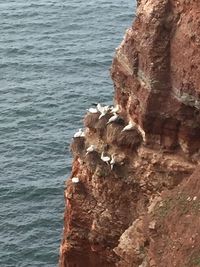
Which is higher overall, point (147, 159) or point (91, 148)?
point (147, 159)

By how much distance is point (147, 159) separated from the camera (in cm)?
2980

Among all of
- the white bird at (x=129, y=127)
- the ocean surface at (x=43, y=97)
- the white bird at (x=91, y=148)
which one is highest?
the white bird at (x=129, y=127)

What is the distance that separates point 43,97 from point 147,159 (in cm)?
4094

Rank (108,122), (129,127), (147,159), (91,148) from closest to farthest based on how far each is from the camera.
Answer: (147,159)
(129,127)
(108,122)
(91,148)

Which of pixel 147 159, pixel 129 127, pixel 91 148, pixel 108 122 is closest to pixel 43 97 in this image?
pixel 91 148

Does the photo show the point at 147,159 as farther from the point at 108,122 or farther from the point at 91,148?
the point at 91,148

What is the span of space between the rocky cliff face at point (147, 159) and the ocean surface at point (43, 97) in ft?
59.7

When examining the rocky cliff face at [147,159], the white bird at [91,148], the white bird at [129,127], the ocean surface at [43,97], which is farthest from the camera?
the ocean surface at [43,97]

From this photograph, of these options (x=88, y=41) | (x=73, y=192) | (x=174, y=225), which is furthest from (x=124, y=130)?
(x=88, y=41)

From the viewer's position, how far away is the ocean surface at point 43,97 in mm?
52938

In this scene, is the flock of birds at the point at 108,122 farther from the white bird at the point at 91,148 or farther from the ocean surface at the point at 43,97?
the ocean surface at the point at 43,97

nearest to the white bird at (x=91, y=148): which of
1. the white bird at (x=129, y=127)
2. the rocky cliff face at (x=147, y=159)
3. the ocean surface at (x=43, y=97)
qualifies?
the rocky cliff face at (x=147, y=159)

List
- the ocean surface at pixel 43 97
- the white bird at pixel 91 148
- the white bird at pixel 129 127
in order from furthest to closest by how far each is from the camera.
Answer: the ocean surface at pixel 43 97
the white bird at pixel 91 148
the white bird at pixel 129 127

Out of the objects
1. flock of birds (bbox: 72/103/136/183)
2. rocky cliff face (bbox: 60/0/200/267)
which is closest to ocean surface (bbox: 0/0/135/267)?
rocky cliff face (bbox: 60/0/200/267)
